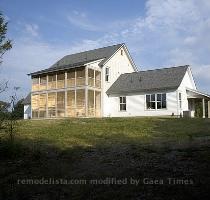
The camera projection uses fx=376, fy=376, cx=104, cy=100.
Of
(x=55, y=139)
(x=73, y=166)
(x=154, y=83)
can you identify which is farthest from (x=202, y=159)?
(x=154, y=83)

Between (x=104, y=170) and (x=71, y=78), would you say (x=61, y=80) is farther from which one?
(x=104, y=170)

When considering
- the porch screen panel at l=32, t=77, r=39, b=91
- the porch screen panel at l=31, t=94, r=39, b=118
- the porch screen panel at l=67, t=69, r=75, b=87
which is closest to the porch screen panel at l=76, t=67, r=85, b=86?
the porch screen panel at l=67, t=69, r=75, b=87

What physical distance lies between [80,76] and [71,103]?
3088 millimetres

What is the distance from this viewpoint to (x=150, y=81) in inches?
1543

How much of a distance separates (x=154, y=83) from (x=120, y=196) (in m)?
30.2

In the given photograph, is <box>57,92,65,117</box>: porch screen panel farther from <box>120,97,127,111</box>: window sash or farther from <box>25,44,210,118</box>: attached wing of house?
<box>120,97,127,111</box>: window sash

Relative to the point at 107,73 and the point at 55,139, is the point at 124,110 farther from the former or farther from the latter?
the point at 55,139

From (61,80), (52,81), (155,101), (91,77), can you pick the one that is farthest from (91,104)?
(155,101)

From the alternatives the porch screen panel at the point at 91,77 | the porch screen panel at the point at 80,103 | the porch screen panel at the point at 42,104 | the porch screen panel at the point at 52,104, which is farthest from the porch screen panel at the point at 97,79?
the porch screen panel at the point at 42,104

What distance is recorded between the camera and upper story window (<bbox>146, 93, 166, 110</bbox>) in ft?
121

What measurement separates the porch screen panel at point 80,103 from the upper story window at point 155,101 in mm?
6729

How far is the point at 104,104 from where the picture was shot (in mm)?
40781

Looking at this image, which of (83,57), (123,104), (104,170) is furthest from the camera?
(83,57)

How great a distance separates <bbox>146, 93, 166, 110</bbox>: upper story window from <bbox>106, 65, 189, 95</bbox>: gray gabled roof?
0.71 metres
